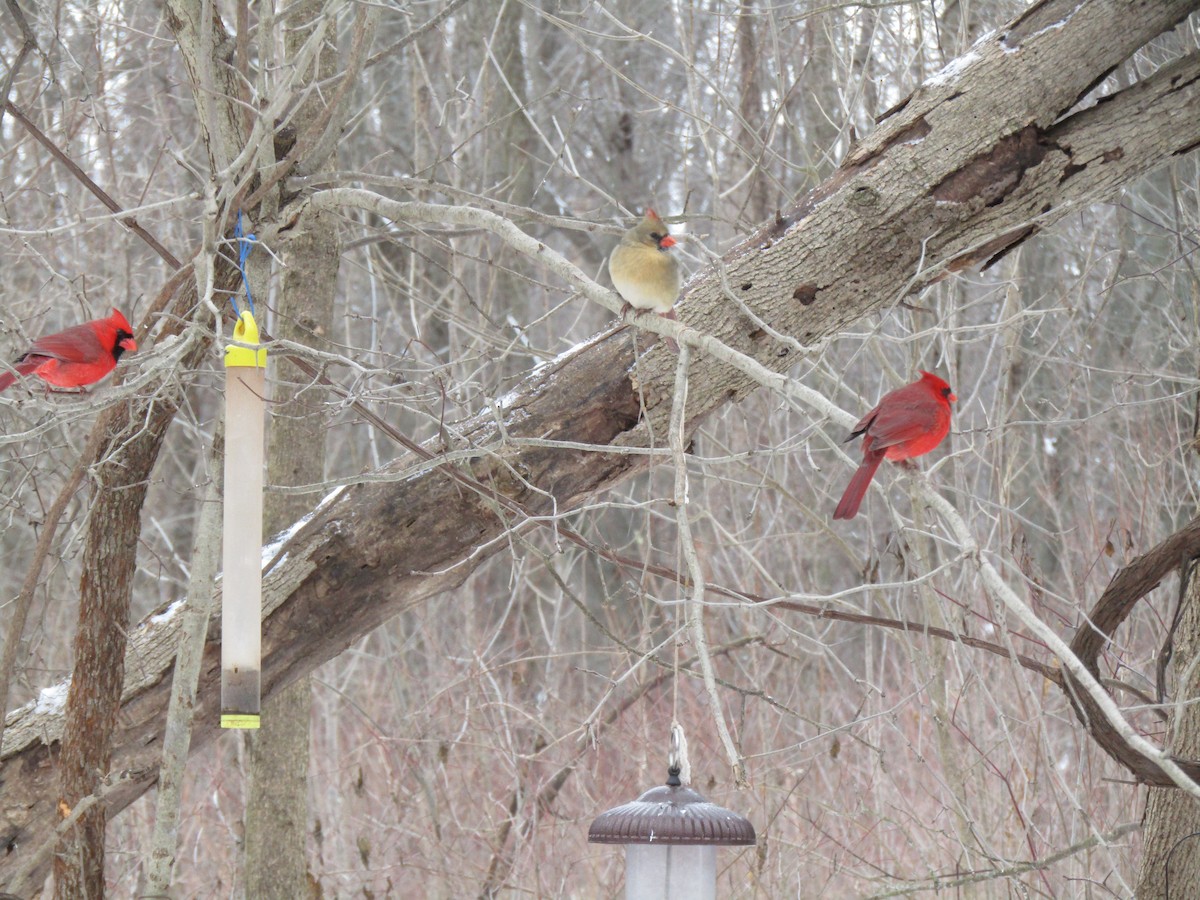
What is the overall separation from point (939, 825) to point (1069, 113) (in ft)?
10.5

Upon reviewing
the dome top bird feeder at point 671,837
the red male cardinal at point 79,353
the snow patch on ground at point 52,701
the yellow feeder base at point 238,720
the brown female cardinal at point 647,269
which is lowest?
→ the dome top bird feeder at point 671,837

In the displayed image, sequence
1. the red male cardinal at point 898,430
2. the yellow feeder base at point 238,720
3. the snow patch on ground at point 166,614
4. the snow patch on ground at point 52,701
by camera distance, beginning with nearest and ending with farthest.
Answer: the yellow feeder base at point 238,720, the red male cardinal at point 898,430, the snow patch on ground at point 52,701, the snow patch on ground at point 166,614

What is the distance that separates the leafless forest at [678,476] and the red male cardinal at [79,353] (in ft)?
0.31

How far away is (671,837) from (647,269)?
5.21 feet

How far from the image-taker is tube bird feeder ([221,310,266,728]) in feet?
9.79

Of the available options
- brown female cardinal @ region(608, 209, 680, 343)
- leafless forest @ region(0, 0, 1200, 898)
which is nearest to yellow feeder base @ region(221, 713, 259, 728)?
leafless forest @ region(0, 0, 1200, 898)

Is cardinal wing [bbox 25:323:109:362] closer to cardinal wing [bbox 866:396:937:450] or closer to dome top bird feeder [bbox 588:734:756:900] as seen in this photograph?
dome top bird feeder [bbox 588:734:756:900]

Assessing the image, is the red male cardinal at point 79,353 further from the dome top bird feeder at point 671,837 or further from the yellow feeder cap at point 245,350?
the dome top bird feeder at point 671,837

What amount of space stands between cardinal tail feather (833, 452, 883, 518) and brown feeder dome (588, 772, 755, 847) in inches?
42.7

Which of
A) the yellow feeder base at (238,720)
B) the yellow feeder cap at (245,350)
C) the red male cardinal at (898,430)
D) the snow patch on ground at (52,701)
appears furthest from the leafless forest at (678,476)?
the yellow feeder base at (238,720)

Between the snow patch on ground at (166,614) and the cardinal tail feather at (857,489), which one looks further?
the snow patch on ground at (166,614)

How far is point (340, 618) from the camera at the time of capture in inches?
160

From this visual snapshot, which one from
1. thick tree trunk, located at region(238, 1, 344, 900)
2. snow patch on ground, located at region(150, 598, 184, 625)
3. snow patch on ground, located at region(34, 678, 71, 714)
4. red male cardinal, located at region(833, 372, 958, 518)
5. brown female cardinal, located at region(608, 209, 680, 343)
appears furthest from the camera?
thick tree trunk, located at region(238, 1, 344, 900)

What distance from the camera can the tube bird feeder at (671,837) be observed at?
2.63 meters
